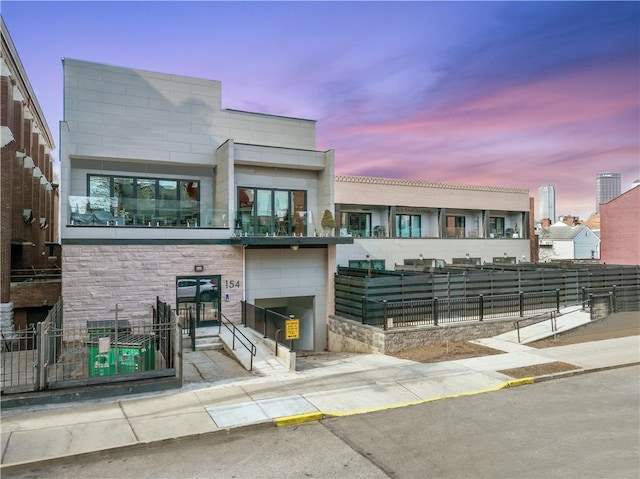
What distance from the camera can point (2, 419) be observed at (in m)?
8.42

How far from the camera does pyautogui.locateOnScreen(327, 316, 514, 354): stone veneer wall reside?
1662 centimetres

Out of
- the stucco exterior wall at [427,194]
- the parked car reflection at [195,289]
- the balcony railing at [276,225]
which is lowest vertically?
the parked car reflection at [195,289]

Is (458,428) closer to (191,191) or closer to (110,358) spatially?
(110,358)

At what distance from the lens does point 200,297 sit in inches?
741

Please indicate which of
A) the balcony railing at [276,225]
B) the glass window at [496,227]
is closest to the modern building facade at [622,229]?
the glass window at [496,227]

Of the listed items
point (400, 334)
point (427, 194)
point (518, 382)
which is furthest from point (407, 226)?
point (518, 382)

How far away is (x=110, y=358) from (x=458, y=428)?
8.21m

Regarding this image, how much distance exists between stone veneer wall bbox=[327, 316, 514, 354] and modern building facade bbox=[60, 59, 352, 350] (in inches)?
84.6

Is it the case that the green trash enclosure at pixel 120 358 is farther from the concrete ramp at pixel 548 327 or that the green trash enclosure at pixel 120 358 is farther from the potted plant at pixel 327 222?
the concrete ramp at pixel 548 327

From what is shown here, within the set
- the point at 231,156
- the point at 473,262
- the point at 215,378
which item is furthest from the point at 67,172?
the point at 473,262

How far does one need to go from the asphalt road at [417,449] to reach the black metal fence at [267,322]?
5.17 m

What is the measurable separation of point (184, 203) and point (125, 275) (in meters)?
3.76

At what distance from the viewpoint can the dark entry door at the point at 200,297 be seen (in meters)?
18.5

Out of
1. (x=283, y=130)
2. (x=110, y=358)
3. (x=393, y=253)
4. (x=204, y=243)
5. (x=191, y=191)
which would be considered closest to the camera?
(x=110, y=358)
